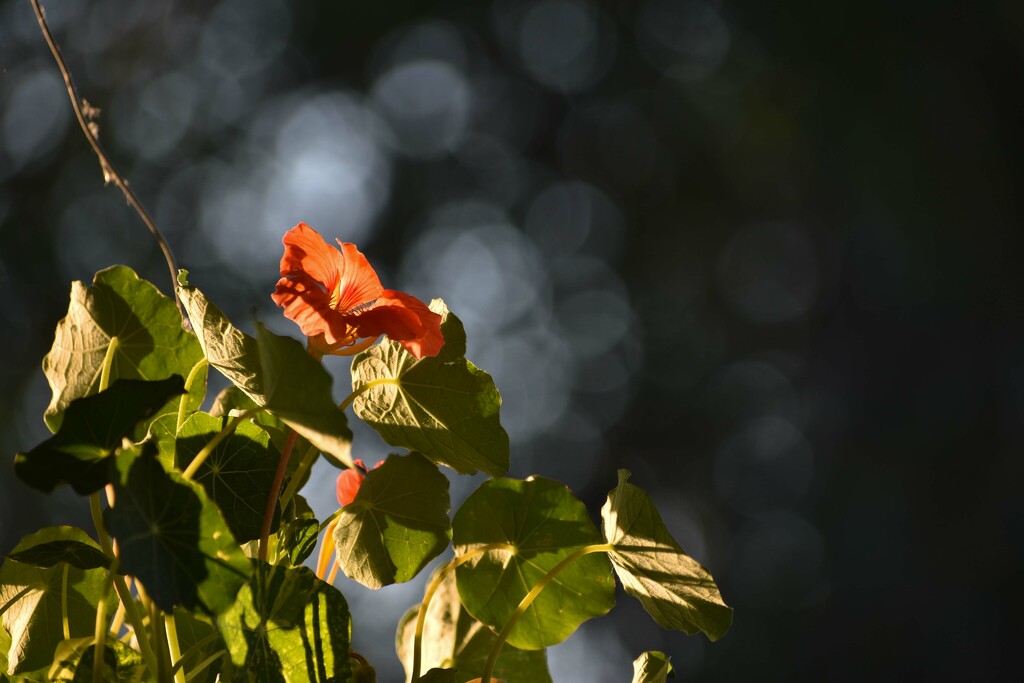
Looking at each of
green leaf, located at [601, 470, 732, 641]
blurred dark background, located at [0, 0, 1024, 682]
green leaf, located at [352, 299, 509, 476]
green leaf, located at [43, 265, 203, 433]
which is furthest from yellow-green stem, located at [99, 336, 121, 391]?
blurred dark background, located at [0, 0, 1024, 682]

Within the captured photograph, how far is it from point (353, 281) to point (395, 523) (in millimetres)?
109

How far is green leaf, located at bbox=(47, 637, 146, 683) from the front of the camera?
1.07ft

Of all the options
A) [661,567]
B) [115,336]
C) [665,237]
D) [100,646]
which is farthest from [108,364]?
[665,237]

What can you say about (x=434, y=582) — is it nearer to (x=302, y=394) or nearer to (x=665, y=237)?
(x=302, y=394)

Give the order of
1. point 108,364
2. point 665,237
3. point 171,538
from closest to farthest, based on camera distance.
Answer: point 171,538
point 108,364
point 665,237

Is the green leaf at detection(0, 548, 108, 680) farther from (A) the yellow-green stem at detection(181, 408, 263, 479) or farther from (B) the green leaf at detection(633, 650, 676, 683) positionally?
(B) the green leaf at detection(633, 650, 676, 683)

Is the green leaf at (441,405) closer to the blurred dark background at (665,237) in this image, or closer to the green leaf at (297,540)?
the green leaf at (297,540)

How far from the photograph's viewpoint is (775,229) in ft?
12.0

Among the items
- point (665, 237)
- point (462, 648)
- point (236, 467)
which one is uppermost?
point (236, 467)

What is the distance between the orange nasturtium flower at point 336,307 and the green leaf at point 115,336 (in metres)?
0.06

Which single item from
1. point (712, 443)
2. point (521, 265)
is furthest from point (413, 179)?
point (712, 443)

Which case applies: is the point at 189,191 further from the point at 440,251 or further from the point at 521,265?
the point at 521,265

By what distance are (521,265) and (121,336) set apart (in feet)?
11.8

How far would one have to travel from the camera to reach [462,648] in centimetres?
44
